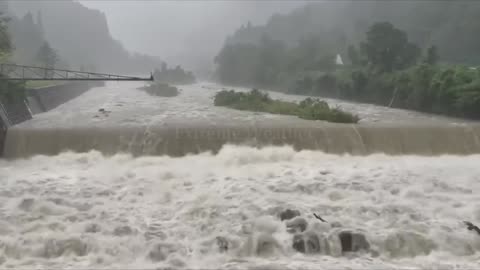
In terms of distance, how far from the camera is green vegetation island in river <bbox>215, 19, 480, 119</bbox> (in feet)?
63.2

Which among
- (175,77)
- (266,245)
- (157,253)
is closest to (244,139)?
(266,245)

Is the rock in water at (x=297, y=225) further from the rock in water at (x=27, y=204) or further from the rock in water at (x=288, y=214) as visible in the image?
the rock in water at (x=27, y=204)

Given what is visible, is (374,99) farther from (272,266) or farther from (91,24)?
(91,24)

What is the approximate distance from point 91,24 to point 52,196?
137858mm

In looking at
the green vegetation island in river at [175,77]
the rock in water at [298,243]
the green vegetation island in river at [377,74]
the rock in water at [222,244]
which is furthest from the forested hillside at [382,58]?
the rock in water at [222,244]

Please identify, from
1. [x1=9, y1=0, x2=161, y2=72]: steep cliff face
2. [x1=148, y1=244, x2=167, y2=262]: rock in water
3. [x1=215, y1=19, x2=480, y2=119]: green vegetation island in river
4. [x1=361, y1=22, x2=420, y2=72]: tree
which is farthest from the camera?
[x1=9, y1=0, x2=161, y2=72]: steep cliff face

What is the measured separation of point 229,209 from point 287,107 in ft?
39.5

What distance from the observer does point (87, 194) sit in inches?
339

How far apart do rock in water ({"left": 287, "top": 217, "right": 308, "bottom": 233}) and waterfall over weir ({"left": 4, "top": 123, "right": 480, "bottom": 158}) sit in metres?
4.34

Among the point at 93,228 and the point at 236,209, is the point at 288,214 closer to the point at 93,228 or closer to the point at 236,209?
the point at 236,209

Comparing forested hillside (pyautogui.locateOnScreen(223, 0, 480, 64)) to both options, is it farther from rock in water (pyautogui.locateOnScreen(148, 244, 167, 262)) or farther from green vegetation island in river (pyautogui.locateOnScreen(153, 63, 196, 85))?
rock in water (pyautogui.locateOnScreen(148, 244, 167, 262))

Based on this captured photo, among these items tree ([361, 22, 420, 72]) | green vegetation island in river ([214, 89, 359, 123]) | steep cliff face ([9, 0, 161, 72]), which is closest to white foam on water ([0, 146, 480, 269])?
green vegetation island in river ([214, 89, 359, 123])

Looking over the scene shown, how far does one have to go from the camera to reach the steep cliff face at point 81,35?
101938 millimetres

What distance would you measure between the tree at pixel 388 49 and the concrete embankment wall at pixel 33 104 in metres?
19.1
